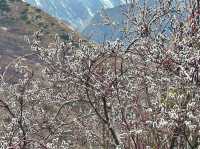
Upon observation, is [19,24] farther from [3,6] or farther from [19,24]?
[3,6]

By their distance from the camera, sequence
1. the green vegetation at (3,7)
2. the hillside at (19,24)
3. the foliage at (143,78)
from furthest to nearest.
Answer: the green vegetation at (3,7) < the hillside at (19,24) < the foliage at (143,78)

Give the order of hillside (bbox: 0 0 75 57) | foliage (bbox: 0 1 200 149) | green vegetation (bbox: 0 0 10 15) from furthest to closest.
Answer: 1. green vegetation (bbox: 0 0 10 15)
2. hillside (bbox: 0 0 75 57)
3. foliage (bbox: 0 1 200 149)

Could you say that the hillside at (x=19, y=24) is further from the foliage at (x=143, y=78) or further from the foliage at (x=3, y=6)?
the foliage at (x=143, y=78)

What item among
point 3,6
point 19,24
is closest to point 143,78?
point 19,24

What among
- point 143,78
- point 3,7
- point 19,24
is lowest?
point 143,78

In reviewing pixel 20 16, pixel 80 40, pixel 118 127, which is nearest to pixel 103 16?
pixel 80 40

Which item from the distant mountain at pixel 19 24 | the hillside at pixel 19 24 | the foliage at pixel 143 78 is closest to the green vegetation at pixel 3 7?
the distant mountain at pixel 19 24

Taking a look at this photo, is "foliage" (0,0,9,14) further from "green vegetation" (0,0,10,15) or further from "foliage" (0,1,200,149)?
"foliage" (0,1,200,149)

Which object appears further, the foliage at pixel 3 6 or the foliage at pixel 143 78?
the foliage at pixel 3 6

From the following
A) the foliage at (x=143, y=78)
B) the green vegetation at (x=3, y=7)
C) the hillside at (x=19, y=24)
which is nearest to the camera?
the foliage at (x=143, y=78)

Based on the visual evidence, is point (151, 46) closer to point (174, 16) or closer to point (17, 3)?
point (174, 16)

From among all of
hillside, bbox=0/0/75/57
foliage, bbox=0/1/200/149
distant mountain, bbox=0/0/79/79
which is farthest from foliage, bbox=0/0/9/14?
foliage, bbox=0/1/200/149

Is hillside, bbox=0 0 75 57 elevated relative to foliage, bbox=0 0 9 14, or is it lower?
lower

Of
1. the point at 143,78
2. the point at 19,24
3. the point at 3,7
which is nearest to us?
the point at 143,78
